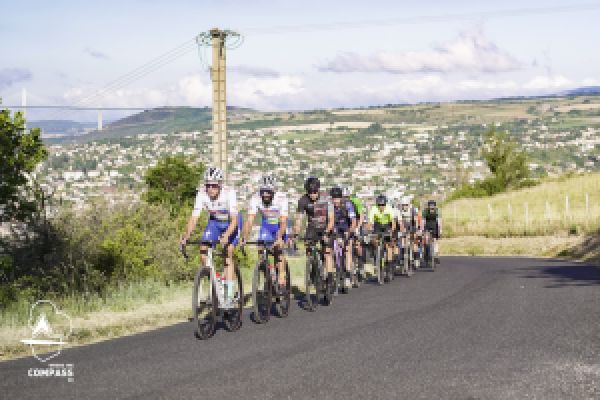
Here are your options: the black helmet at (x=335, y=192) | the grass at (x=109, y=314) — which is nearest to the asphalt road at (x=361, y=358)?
the grass at (x=109, y=314)

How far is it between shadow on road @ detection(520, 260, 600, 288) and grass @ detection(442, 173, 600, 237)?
604 inches

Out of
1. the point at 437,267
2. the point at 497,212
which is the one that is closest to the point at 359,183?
the point at 497,212

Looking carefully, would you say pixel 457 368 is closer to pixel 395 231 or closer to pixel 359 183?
pixel 395 231

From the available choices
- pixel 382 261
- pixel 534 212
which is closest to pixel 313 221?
pixel 382 261

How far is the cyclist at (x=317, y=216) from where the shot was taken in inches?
563

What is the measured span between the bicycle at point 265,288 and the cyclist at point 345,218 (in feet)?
15.1

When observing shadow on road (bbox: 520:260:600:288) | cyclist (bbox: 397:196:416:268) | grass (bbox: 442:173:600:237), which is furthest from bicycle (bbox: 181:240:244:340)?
grass (bbox: 442:173:600:237)

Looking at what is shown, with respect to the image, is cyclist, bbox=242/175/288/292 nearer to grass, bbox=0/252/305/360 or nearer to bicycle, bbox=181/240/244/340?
bicycle, bbox=181/240/244/340

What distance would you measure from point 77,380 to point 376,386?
300 cm

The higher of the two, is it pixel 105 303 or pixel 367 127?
pixel 367 127

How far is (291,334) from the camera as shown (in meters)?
10.8

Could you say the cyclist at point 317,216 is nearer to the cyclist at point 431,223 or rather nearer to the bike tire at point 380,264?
the bike tire at point 380,264

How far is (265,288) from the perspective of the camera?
12.2m

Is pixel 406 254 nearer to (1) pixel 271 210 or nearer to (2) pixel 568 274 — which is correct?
(2) pixel 568 274
